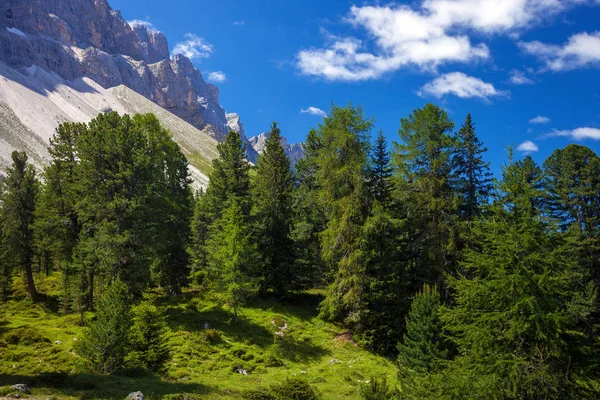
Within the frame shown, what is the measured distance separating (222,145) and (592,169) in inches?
1371

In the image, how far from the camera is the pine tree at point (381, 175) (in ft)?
95.1

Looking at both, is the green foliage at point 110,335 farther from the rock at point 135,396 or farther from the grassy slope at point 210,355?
the rock at point 135,396

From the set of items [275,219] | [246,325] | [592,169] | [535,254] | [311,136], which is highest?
[311,136]

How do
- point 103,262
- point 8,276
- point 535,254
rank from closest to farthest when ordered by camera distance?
point 535,254
point 103,262
point 8,276

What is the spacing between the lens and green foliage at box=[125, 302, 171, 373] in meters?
18.0

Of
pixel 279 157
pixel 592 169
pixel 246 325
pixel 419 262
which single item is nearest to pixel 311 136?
pixel 279 157

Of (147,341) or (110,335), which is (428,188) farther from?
(110,335)

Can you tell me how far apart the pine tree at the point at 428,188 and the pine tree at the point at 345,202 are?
310 centimetres

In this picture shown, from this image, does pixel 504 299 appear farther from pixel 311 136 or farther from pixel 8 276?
pixel 8 276

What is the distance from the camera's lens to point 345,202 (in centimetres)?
2688

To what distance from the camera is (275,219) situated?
109 ft

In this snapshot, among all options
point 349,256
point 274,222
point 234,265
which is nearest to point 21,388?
point 234,265

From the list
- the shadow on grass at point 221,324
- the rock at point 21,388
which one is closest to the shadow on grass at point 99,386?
the rock at point 21,388

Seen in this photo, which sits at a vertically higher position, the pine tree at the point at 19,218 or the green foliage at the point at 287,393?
the pine tree at the point at 19,218
